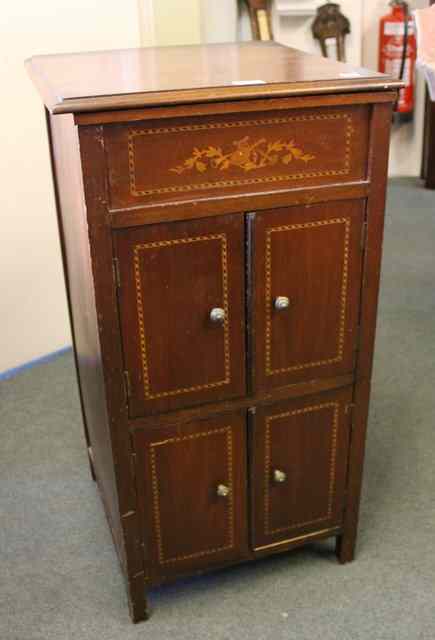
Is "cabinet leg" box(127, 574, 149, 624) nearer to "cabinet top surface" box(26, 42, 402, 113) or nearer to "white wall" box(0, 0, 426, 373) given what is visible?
"cabinet top surface" box(26, 42, 402, 113)

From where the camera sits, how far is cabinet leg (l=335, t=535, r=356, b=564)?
173cm

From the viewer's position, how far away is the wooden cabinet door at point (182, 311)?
1.28 metres

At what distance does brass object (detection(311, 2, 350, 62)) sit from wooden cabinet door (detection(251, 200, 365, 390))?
2.96 metres

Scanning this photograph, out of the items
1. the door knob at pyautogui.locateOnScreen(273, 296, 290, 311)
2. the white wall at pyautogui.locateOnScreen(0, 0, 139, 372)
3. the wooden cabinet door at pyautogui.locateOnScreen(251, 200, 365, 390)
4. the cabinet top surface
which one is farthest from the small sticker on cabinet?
the white wall at pyautogui.locateOnScreen(0, 0, 139, 372)

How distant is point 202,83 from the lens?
49.6 inches

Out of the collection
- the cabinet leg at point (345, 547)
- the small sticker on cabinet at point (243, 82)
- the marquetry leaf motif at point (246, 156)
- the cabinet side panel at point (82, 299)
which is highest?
the small sticker on cabinet at point (243, 82)

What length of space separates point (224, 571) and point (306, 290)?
2.46 feet

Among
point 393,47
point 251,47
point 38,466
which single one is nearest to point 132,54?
point 251,47

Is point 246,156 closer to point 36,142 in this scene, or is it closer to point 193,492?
point 193,492

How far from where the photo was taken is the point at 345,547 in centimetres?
174

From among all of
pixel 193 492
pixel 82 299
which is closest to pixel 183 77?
pixel 82 299

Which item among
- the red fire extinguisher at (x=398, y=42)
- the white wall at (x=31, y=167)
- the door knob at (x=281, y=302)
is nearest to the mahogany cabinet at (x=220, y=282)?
the door knob at (x=281, y=302)

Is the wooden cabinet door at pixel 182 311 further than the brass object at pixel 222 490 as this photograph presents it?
No

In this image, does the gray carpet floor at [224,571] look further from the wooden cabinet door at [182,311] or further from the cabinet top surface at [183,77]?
the cabinet top surface at [183,77]
